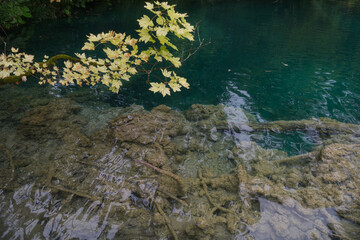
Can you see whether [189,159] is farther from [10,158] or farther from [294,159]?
[10,158]

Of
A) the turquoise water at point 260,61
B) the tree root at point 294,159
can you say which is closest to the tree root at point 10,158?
the turquoise water at point 260,61

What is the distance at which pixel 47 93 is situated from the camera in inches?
276

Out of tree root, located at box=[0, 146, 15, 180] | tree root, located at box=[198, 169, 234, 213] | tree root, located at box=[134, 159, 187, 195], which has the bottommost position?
tree root, located at box=[198, 169, 234, 213]

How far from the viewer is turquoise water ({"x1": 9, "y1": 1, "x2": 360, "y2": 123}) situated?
24.2ft

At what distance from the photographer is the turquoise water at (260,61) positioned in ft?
24.2

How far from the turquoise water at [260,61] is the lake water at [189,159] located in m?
0.09

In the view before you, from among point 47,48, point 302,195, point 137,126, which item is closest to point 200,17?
point 47,48

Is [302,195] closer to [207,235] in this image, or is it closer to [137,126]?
[207,235]

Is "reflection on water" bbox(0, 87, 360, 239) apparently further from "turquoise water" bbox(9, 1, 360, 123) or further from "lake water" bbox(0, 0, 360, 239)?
"turquoise water" bbox(9, 1, 360, 123)

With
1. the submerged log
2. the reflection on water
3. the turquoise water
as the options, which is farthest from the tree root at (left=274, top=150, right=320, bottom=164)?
the turquoise water

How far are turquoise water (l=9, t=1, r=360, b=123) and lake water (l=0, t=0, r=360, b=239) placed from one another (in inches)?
3.5

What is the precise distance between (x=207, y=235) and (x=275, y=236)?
1041 millimetres

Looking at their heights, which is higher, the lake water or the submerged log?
the lake water

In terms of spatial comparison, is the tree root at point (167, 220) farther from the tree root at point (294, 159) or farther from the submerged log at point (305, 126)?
the submerged log at point (305, 126)
